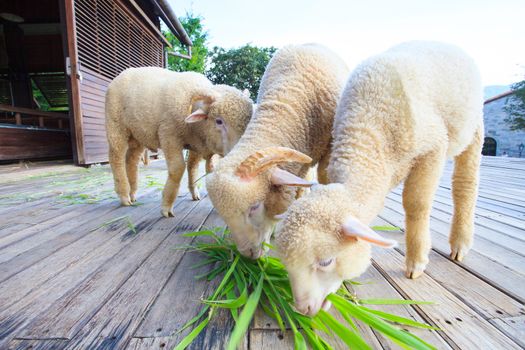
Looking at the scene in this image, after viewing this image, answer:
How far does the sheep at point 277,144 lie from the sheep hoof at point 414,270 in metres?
0.74

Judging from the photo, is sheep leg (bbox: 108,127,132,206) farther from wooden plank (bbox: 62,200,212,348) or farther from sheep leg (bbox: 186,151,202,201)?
wooden plank (bbox: 62,200,212,348)

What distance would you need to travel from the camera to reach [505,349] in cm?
108

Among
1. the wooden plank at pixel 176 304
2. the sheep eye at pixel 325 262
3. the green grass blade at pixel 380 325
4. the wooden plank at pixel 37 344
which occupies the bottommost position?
the wooden plank at pixel 37 344

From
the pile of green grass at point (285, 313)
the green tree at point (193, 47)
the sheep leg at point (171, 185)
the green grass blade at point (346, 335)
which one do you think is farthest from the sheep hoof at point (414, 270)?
the green tree at point (193, 47)

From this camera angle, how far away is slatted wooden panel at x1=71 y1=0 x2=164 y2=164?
5723 millimetres

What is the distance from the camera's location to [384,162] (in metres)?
1.42

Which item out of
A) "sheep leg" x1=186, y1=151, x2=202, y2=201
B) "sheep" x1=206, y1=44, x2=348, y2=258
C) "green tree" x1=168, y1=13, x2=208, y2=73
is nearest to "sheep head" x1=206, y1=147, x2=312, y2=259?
"sheep" x1=206, y1=44, x2=348, y2=258

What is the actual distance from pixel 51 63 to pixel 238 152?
35.8ft

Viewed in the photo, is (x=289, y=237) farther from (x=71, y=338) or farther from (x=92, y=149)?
(x=92, y=149)

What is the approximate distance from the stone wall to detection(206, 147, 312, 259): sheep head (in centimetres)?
2539

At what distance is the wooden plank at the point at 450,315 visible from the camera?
1.12m

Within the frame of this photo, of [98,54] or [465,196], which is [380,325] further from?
[98,54]

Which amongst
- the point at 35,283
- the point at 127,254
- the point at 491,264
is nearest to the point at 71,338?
the point at 35,283

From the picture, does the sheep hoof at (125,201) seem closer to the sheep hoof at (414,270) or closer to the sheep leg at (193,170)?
the sheep leg at (193,170)
